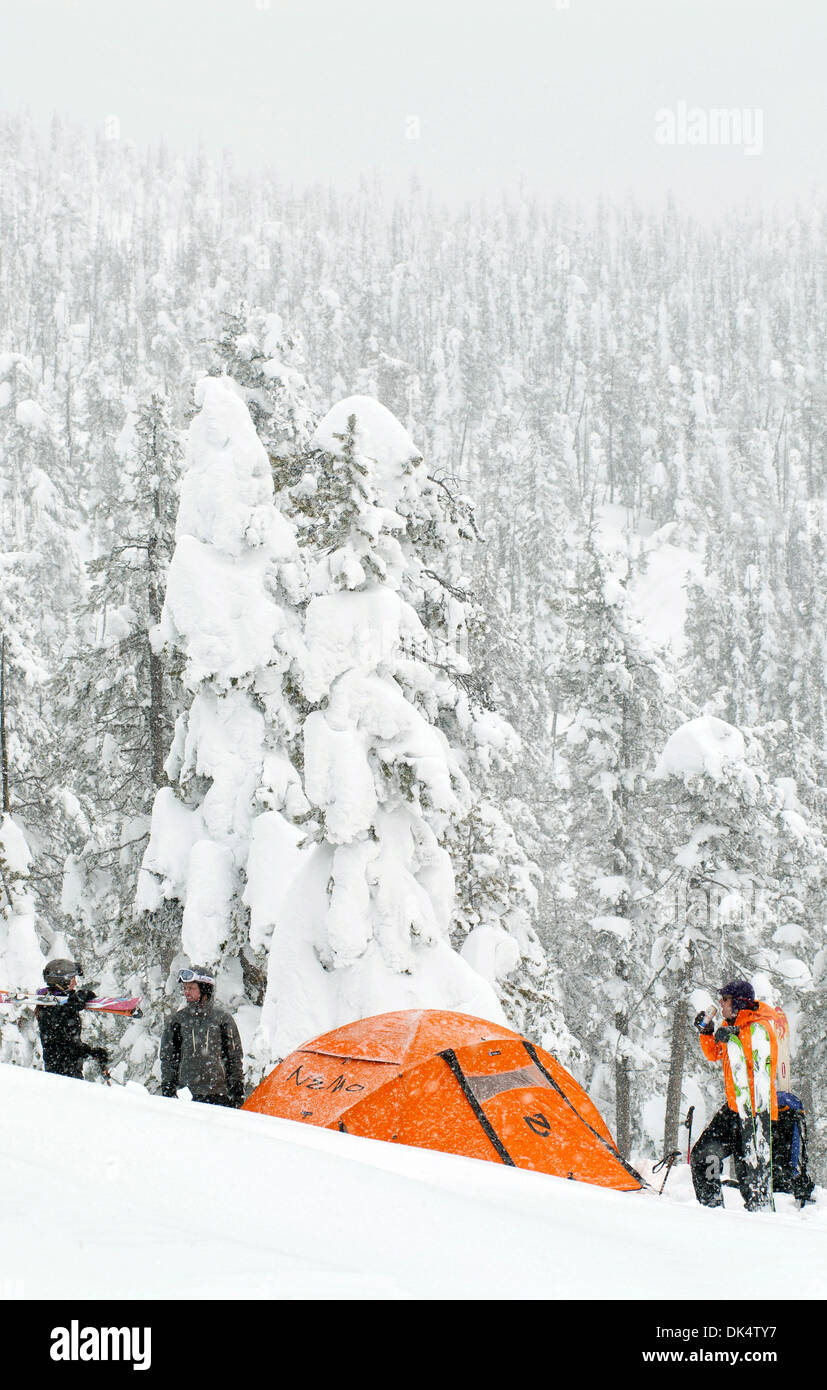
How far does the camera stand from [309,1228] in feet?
10.8

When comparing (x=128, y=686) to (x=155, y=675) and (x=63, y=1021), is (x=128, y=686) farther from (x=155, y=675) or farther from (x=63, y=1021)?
(x=63, y=1021)

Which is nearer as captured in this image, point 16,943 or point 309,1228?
point 309,1228

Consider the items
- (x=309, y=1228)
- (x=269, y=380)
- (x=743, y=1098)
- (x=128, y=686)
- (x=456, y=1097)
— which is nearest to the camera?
(x=309, y=1228)

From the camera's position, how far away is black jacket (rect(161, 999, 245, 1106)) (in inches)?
289

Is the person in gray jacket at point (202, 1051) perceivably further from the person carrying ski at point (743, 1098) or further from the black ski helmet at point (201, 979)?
the person carrying ski at point (743, 1098)

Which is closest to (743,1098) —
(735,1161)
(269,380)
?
(735,1161)

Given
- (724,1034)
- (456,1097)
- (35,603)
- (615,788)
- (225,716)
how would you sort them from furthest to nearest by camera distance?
(35,603), (615,788), (225,716), (456,1097), (724,1034)

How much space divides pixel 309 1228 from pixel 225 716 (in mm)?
10486

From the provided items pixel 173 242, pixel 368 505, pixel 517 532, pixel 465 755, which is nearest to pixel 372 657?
pixel 368 505

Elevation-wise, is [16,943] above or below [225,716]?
below

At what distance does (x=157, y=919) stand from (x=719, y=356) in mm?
120235

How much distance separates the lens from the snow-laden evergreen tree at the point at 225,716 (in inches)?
505

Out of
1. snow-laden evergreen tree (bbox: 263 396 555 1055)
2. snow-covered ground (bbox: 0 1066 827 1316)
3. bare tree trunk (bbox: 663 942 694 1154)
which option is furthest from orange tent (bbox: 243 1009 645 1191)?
bare tree trunk (bbox: 663 942 694 1154)

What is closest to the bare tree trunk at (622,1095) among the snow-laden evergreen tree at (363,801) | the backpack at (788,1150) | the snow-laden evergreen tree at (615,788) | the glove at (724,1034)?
the snow-laden evergreen tree at (615,788)
